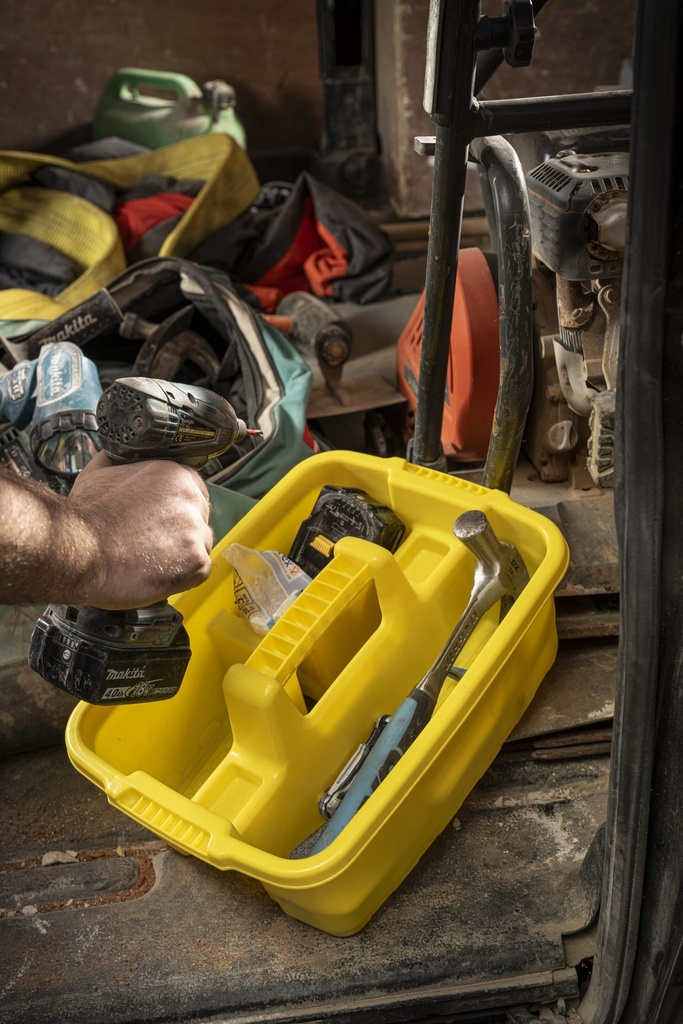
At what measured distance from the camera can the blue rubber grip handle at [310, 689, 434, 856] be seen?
41.4 inches

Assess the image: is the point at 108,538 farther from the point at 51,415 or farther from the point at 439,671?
the point at 51,415

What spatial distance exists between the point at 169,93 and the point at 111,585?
2631 millimetres

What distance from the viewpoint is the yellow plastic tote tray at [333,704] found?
0.99m

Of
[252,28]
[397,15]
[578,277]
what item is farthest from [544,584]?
[252,28]

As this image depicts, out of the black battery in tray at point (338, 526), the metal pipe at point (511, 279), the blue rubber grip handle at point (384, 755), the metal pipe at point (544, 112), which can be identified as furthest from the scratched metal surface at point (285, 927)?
the metal pipe at point (544, 112)

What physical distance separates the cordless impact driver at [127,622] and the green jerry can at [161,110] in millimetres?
2046

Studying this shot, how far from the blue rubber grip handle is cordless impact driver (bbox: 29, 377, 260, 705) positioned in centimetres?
27

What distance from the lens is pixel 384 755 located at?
1079 mm

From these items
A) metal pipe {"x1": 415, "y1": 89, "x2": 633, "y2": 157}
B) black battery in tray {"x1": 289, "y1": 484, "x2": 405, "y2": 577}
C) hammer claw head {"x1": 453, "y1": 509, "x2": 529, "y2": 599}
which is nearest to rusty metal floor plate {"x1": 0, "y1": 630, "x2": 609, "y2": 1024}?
hammer claw head {"x1": 453, "y1": 509, "x2": 529, "y2": 599}

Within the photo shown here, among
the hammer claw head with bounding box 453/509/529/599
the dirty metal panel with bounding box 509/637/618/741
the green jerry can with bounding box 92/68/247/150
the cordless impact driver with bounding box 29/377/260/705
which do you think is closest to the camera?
the cordless impact driver with bounding box 29/377/260/705

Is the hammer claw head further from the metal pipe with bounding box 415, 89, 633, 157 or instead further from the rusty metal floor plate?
the metal pipe with bounding box 415, 89, 633, 157

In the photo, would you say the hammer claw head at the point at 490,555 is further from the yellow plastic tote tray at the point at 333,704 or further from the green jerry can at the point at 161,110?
the green jerry can at the point at 161,110

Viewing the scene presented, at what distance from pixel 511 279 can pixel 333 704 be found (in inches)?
22.3

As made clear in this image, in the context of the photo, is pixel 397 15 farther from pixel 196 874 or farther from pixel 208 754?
A: pixel 196 874
